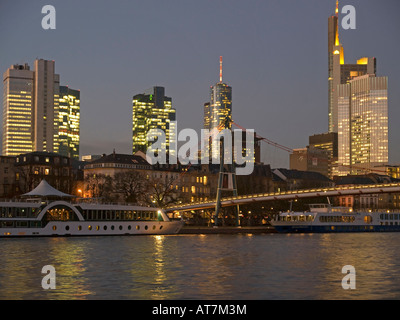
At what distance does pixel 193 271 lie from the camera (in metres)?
34.8

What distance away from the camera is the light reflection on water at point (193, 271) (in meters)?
27.0

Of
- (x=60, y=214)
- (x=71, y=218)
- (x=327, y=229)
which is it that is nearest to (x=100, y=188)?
(x=327, y=229)

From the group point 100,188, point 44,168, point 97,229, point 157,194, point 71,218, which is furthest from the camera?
point 44,168

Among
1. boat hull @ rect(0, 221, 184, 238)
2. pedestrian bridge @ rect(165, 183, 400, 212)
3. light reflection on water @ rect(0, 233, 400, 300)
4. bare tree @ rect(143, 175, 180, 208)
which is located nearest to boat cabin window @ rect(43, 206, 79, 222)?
boat hull @ rect(0, 221, 184, 238)

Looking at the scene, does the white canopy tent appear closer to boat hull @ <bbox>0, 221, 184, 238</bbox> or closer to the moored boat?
boat hull @ <bbox>0, 221, 184, 238</bbox>

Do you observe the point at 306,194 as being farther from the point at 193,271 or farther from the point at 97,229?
the point at 193,271

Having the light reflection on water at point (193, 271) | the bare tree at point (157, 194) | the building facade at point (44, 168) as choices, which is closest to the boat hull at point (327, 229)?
the bare tree at point (157, 194)

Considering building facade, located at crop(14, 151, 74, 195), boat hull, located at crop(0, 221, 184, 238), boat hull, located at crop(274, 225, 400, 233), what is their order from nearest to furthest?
boat hull, located at crop(0, 221, 184, 238) → boat hull, located at crop(274, 225, 400, 233) → building facade, located at crop(14, 151, 74, 195)

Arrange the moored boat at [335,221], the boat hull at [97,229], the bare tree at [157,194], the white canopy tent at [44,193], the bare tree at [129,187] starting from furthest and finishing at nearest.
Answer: the bare tree at [157,194] < the bare tree at [129,187] < the moored boat at [335,221] < the white canopy tent at [44,193] < the boat hull at [97,229]

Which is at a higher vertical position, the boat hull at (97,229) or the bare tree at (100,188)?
the bare tree at (100,188)

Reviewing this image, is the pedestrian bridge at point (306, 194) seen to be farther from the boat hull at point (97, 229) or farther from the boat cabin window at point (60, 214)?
the boat cabin window at point (60, 214)

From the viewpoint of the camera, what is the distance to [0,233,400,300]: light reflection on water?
88.5 ft
